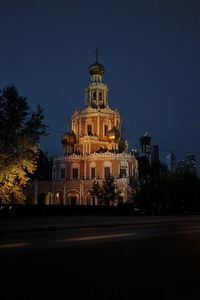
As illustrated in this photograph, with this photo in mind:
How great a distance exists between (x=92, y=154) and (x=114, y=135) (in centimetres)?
637

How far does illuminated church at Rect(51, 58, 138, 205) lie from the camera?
82.1 metres

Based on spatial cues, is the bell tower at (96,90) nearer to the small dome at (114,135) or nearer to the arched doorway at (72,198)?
the small dome at (114,135)

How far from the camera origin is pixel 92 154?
8388 centimetres

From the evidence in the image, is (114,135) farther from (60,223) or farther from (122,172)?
(60,223)

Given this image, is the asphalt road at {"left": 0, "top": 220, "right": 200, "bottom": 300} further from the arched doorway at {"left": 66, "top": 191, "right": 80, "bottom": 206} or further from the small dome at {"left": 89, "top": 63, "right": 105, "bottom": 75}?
the small dome at {"left": 89, "top": 63, "right": 105, "bottom": 75}

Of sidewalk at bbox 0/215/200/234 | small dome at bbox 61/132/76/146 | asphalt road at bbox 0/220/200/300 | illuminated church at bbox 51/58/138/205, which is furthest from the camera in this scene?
small dome at bbox 61/132/76/146

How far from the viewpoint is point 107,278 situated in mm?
9055

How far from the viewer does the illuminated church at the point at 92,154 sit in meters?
82.1

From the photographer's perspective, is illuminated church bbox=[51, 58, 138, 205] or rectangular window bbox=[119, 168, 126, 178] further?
rectangular window bbox=[119, 168, 126, 178]

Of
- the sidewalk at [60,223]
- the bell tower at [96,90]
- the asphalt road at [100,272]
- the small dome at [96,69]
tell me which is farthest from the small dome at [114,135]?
the asphalt road at [100,272]

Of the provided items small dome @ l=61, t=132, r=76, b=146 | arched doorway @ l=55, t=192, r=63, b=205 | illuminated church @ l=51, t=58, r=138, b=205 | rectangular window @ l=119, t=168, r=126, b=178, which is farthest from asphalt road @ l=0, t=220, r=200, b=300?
small dome @ l=61, t=132, r=76, b=146

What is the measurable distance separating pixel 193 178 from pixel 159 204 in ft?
22.7

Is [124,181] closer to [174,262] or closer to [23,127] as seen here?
[23,127]

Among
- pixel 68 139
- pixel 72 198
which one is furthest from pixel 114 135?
pixel 72 198
